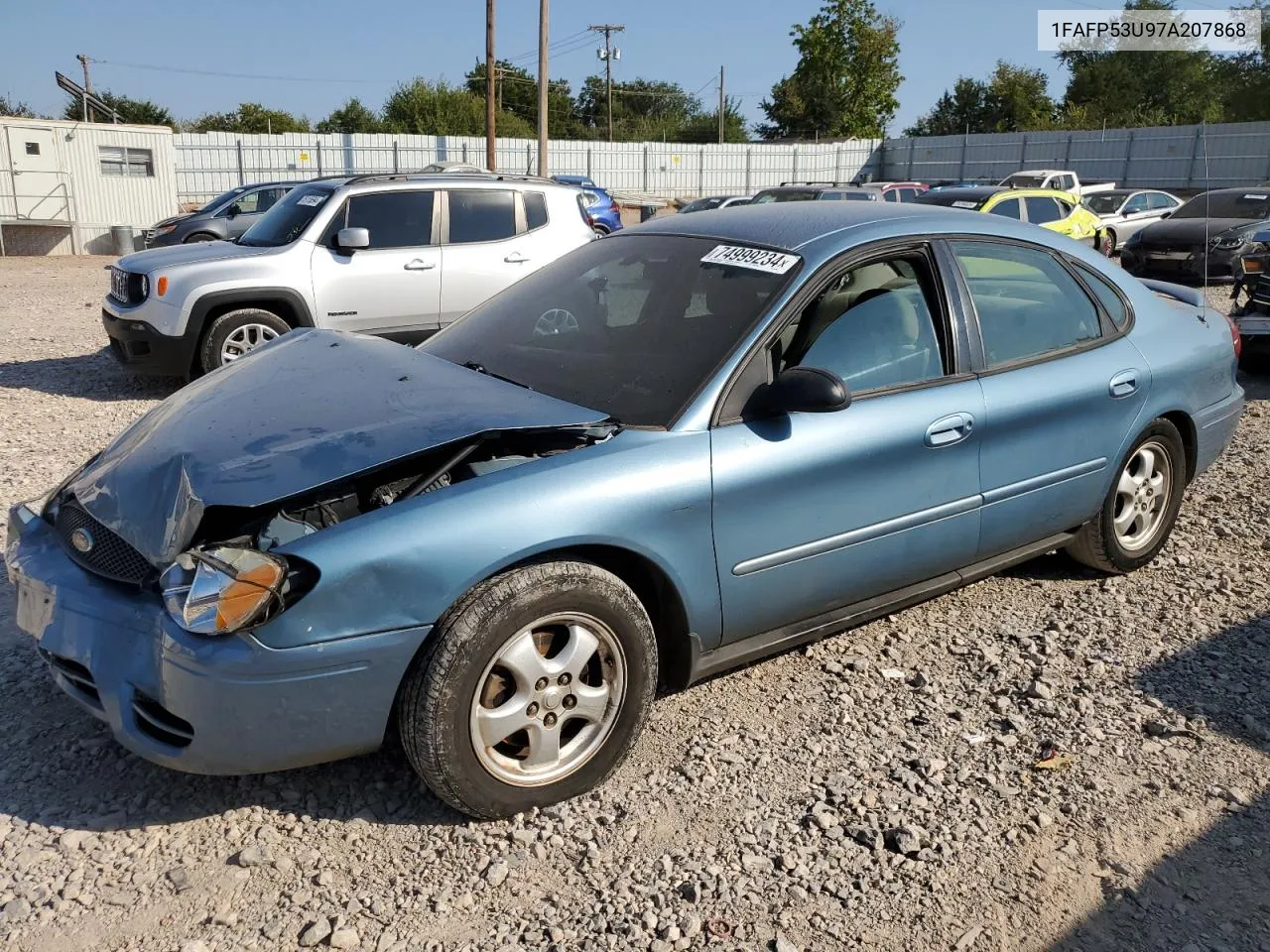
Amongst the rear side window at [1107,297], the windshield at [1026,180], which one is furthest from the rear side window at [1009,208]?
the rear side window at [1107,297]

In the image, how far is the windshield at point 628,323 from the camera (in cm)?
334

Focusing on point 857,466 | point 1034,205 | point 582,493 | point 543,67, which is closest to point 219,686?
point 582,493

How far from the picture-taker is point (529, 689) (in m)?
2.87

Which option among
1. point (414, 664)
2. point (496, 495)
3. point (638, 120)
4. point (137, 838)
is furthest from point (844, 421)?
point (638, 120)

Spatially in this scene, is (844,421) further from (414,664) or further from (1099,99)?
(1099,99)

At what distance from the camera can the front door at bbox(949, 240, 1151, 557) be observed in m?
3.87

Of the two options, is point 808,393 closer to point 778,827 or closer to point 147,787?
point 778,827

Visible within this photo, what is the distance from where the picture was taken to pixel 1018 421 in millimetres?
3869

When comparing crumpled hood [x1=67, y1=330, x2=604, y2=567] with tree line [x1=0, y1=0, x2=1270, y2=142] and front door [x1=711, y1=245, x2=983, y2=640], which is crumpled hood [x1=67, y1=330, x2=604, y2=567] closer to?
front door [x1=711, y1=245, x2=983, y2=640]

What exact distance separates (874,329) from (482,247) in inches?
247

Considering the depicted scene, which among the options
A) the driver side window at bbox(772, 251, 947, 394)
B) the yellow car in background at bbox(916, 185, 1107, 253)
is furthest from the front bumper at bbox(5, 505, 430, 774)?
the yellow car in background at bbox(916, 185, 1107, 253)

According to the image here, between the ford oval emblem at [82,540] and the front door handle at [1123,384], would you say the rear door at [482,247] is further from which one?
the ford oval emblem at [82,540]

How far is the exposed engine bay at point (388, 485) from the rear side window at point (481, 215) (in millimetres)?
6550

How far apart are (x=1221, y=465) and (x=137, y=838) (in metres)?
6.22
